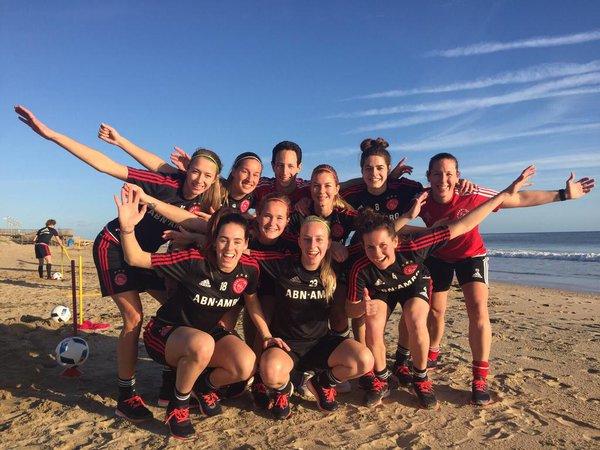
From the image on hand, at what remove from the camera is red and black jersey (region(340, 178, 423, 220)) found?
4746 mm

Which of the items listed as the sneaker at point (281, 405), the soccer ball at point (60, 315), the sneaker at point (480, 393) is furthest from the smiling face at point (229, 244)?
the soccer ball at point (60, 315)

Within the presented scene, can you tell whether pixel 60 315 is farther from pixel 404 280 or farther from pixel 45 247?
pixel 45 247

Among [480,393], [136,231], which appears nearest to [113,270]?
[136,231]

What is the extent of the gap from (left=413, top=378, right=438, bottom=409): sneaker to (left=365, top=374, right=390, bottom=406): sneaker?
0.29 meters

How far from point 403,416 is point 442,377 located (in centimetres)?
112

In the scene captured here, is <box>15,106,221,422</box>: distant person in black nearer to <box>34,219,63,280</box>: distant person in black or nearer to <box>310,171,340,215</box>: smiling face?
<box>310,171,340,215</box>: smiling face

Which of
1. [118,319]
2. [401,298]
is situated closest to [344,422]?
[401,298]

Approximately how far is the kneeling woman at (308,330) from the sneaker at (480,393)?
41.7 inches

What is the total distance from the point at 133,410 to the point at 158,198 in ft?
6.16

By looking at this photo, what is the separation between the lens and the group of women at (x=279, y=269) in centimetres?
389

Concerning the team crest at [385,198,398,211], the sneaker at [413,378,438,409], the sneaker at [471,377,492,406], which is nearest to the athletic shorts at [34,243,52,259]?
the team crest at [385,198,398,211]

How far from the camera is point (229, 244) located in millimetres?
3832

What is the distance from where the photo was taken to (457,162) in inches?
183

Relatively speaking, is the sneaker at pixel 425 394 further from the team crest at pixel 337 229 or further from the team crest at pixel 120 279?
the team crest at pixel 120 279
